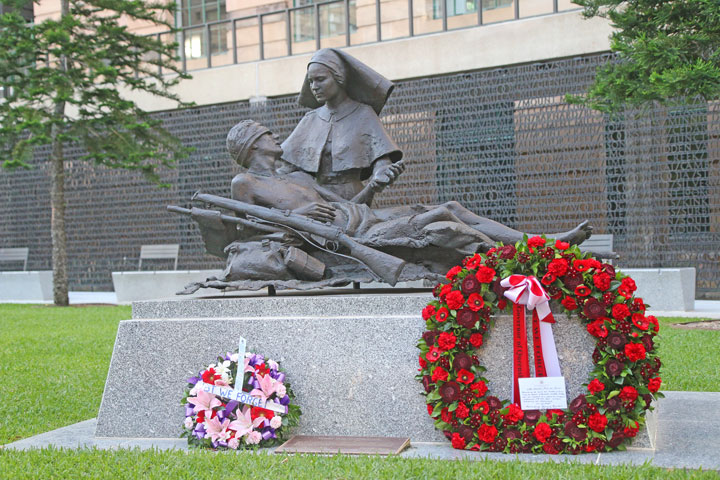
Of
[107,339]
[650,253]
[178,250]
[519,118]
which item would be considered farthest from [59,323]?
[650,253]

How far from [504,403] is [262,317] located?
4.90 feet

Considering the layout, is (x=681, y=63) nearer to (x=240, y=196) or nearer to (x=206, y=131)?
(x=240, y=196)

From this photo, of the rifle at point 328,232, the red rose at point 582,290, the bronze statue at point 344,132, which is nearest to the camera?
the red rose at point 582,290

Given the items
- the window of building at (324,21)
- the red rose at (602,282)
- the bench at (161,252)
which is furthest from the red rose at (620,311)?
the window of building at (324,21)

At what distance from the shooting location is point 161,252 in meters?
17.0

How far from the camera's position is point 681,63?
9719 millimetres

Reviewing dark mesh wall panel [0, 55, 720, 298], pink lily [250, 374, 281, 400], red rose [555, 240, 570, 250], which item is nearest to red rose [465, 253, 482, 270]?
red rose [555, 240, 570, 250]

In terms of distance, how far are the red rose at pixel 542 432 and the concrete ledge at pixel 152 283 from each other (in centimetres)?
1094

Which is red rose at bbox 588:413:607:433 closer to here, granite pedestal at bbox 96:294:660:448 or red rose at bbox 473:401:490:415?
granite pedestal at bbox 96:294:660:448

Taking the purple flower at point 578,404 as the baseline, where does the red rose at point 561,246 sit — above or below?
above

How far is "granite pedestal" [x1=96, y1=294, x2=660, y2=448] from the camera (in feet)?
15.3

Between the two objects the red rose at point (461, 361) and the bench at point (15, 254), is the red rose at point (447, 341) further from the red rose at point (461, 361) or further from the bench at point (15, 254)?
the bench at point (15, 254)

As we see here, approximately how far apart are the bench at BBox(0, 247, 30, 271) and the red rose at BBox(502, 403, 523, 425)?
55.3 ft

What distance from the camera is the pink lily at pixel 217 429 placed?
459 cm
